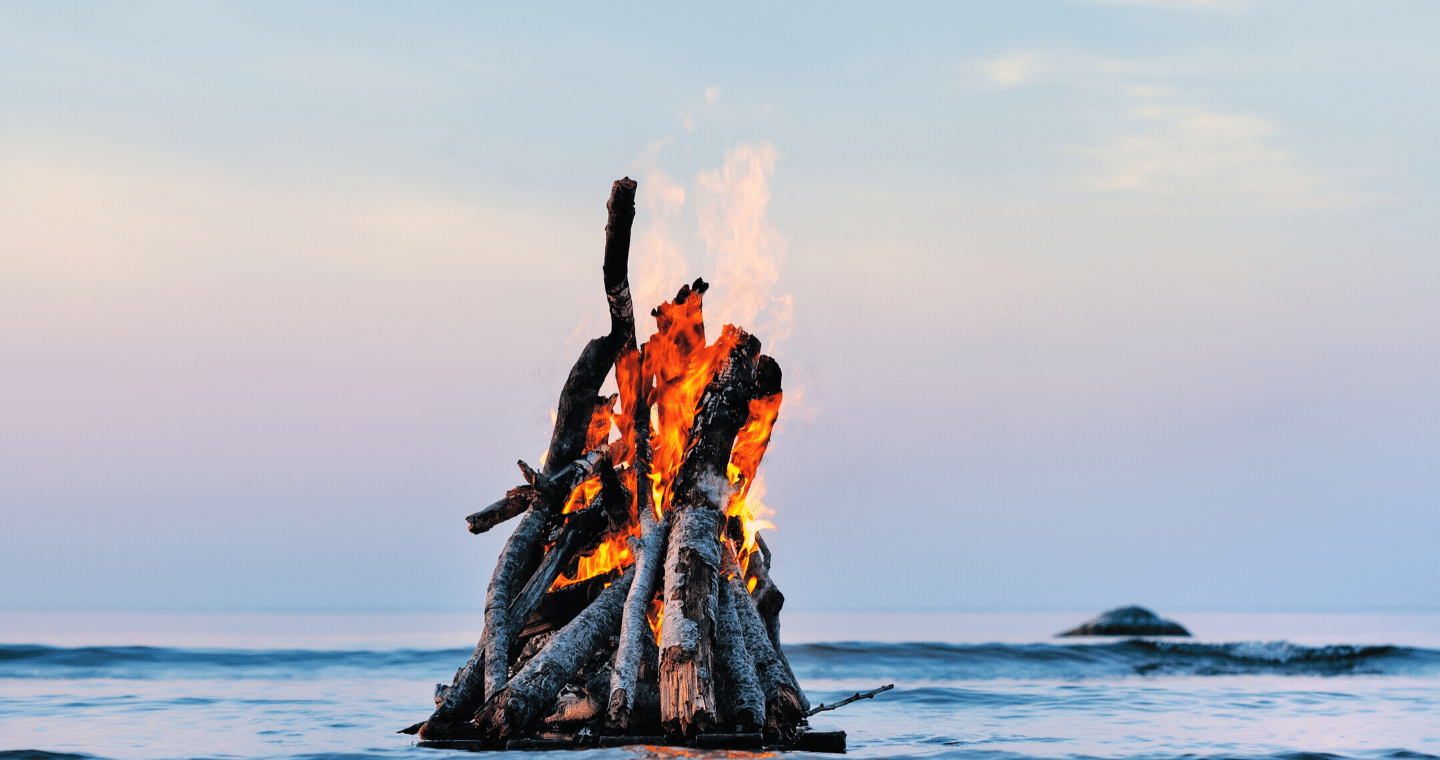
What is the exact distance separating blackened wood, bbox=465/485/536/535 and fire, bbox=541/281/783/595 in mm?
684

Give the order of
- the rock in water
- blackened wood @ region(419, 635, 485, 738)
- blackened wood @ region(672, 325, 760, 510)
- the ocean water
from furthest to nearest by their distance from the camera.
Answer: the rock in water < the ocean water < blackened wood @ region(672, 325, 760, 510) < blackened wood @ region(419, 635, 485, 738)

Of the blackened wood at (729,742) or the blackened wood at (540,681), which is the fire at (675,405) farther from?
the blackened wood at (729,742)

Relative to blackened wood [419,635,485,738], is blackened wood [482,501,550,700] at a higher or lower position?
higher

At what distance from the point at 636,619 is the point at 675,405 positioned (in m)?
3.12

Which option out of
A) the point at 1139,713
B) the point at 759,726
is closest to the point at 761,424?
the point at 759,726

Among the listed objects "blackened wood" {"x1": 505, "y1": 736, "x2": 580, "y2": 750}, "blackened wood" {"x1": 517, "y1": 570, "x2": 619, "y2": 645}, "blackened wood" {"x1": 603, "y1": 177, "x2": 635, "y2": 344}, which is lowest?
"blackened wood" {"x1": 505, "y1": 736, "x2": 580, "y2": 750}

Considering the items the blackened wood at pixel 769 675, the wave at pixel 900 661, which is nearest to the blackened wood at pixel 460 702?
the blackened wood at pixel 769 675

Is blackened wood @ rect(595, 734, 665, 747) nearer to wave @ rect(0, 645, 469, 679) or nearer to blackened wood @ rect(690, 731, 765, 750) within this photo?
blackened wood @ rect(690, 731, 765, 750)

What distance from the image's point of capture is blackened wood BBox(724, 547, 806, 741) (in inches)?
517

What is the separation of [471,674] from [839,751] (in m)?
4.41

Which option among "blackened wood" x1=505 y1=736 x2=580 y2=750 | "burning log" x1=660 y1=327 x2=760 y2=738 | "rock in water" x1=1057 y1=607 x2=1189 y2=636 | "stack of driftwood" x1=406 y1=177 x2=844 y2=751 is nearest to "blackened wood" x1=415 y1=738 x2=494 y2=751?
"stack of driftwood" x1=406 y1=177 x2=844 y2=751

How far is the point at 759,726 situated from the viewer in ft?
41.1

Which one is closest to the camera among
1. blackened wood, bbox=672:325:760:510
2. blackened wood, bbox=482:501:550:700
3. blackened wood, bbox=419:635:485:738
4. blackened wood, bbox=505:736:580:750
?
blackened wood, bbox=505:736:580:750

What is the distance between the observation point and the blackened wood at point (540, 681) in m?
12.4
